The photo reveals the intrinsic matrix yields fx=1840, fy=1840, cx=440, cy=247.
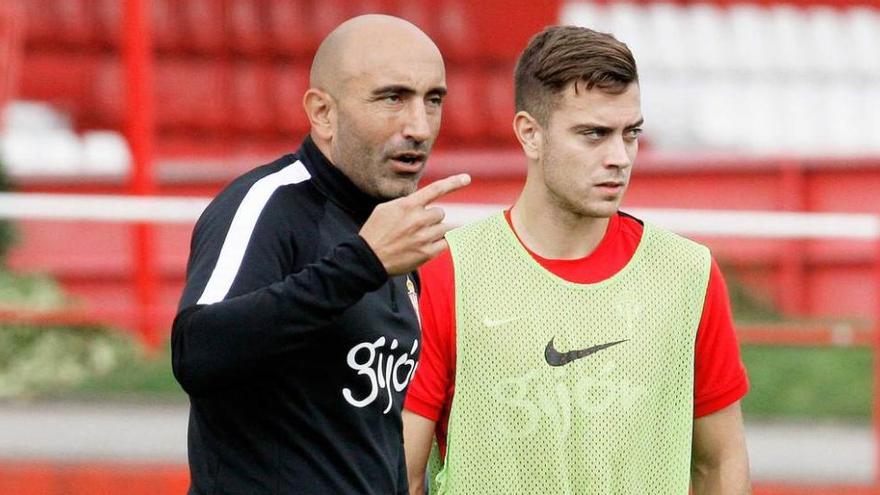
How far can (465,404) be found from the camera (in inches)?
164

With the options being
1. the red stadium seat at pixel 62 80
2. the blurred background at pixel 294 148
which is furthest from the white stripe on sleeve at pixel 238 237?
the red stadium seat at pixel 62 80

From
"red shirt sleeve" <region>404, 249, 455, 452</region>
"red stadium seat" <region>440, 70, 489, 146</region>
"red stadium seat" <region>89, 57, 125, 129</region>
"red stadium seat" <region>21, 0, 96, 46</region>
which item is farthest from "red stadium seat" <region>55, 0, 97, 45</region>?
"red shirt sleeve" <region>404, 249, 455, 452</region>

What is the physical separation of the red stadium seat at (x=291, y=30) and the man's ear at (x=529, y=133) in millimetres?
8566

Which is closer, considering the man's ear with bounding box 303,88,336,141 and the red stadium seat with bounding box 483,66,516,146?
the man's ear with bounding box 303,88,336,141

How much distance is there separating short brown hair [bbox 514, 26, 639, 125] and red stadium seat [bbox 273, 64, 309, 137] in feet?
25.8

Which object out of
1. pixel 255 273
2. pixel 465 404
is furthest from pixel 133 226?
pixel 255 273

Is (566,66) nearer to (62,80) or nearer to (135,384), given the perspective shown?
(135,384)

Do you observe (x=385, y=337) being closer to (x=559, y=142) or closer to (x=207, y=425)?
(x=207, y=425)

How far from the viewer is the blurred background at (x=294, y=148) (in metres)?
8.45

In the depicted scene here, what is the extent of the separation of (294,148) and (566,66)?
7784mm

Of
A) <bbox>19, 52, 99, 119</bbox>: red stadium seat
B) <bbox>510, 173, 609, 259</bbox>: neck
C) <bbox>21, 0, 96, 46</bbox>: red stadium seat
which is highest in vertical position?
<bbox>21, 0, 96, 46</bbox>: red stadium seat

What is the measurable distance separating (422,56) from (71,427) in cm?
569

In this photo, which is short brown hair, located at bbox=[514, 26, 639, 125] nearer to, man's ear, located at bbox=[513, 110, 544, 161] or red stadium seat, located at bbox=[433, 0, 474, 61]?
man's ear, located at bbox=[513, 110, 544, 161]

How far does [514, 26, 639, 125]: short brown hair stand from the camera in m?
4.14
